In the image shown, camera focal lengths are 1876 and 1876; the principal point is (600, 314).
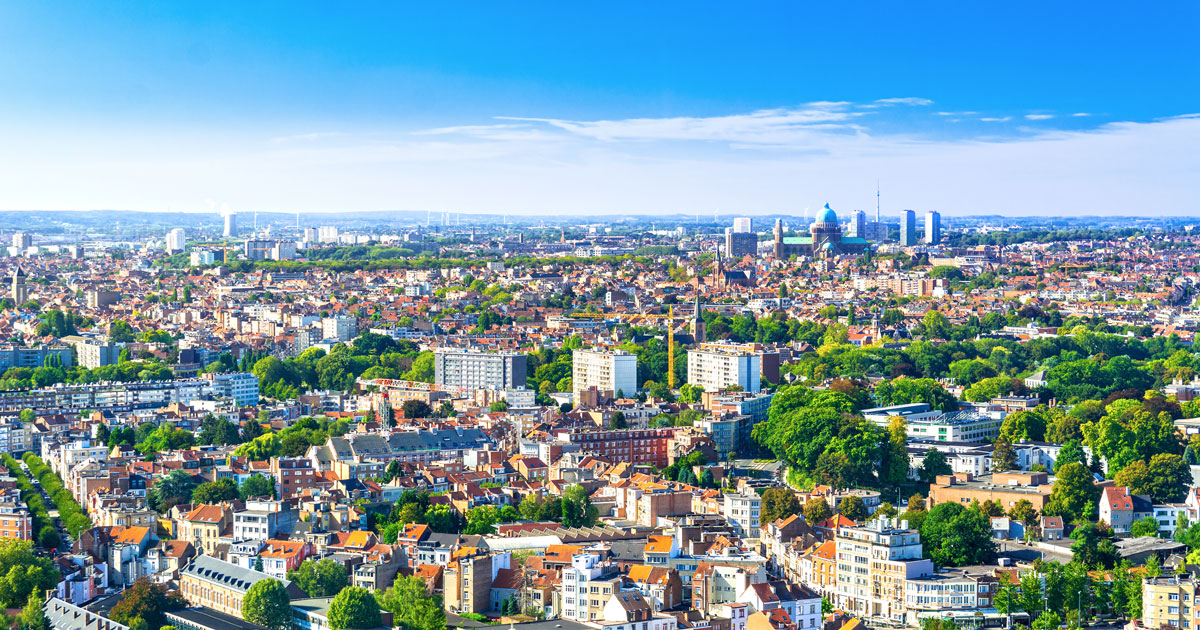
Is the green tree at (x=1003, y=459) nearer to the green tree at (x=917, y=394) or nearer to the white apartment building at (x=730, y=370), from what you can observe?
the green tree at (x=917, y=394)

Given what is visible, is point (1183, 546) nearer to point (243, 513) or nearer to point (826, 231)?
point (243, 513)

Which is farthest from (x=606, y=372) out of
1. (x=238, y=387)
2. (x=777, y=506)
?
(x=777, y=506)

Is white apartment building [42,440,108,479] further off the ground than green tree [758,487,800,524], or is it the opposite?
green tree [758,487,800,524]

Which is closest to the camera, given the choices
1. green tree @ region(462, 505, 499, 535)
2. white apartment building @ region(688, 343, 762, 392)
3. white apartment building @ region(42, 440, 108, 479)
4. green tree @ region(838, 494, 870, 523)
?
green tree @ region(462, 505, 499, 535)

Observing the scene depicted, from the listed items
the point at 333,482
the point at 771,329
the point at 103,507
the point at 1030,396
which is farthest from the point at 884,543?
the point at 771,329

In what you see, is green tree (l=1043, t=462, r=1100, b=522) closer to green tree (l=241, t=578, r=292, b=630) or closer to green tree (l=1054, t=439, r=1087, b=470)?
green tree (l=1054, t=439, r=1087, b=470)

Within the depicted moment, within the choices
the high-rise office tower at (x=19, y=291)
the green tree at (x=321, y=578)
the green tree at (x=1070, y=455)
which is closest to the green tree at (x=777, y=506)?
the green tree at (x=1070, y=455)

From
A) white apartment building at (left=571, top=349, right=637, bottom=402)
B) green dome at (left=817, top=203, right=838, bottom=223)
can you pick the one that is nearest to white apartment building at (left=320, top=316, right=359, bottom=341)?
white apartment building at (left=571, top=349, right=637, bottom=402)
